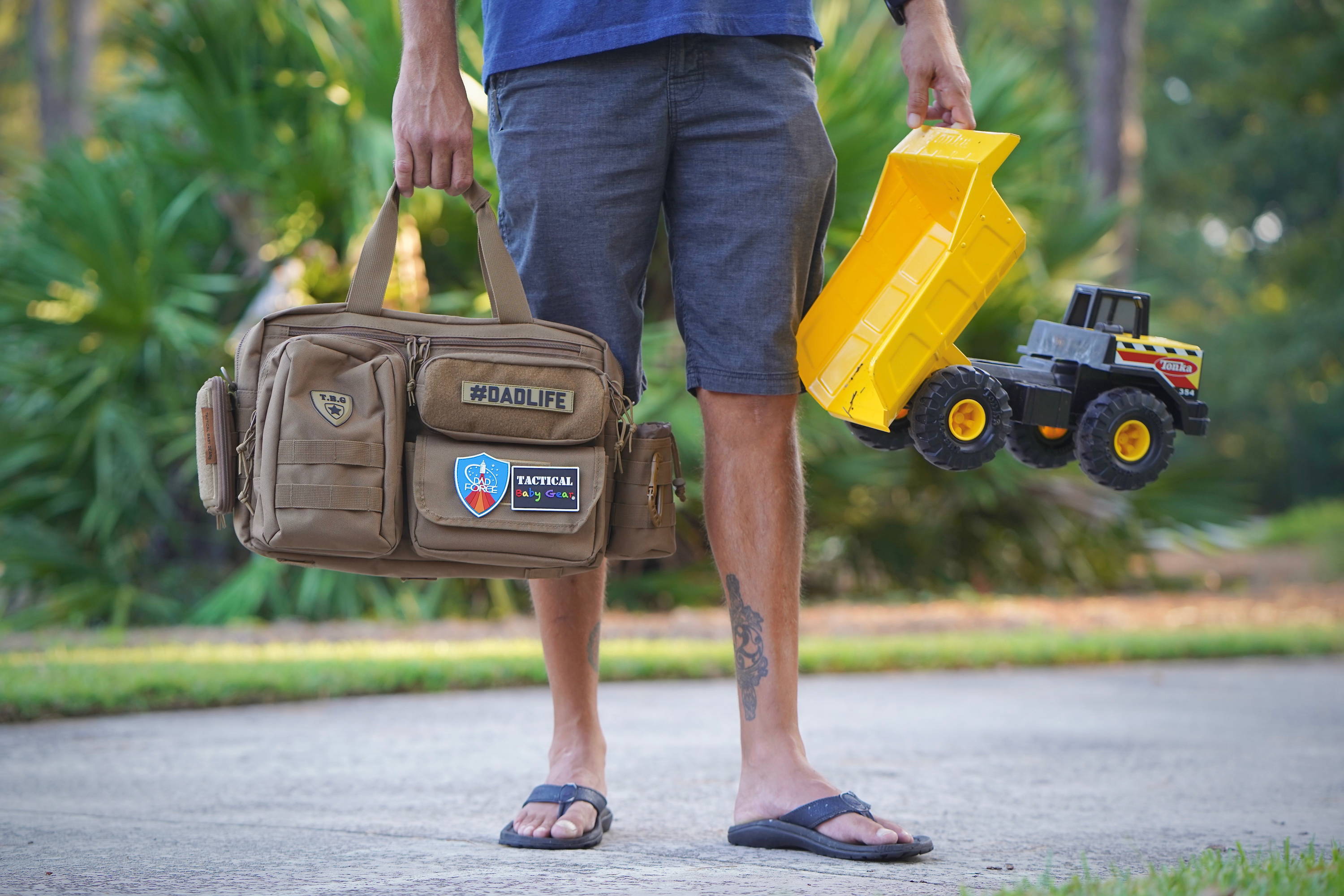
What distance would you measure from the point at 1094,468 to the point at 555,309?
36.7 inches

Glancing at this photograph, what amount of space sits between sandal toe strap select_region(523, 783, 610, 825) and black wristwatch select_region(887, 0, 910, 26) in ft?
4.66

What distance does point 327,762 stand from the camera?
2879 mm

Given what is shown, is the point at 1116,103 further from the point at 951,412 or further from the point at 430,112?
the point at 430,112

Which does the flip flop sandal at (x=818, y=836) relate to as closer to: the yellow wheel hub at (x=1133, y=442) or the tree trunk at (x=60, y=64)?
the yellow wheel hub at (x=1133, y=442)

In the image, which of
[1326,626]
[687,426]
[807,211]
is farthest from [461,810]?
[1326,626]

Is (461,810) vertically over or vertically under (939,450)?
under

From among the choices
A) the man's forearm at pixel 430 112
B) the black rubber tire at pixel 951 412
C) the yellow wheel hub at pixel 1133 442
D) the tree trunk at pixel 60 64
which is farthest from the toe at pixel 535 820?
the tree trunk at pixel 60 64

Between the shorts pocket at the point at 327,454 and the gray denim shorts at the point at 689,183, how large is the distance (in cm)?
38

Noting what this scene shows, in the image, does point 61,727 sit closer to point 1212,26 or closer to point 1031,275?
point 1031,275

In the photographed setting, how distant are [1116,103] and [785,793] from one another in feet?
41.4

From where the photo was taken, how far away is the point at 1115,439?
2178 millimetres

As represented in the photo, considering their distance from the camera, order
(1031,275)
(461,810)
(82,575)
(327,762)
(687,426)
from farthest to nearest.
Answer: (1031,275) → (82,575) → (687,426) → (327,762) → (461,810)

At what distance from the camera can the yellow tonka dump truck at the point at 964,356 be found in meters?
2.08

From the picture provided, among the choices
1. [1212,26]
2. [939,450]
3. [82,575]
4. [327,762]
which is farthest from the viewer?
[1212,26]
